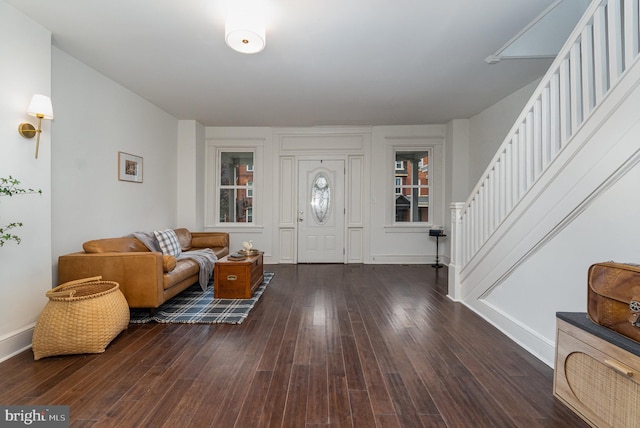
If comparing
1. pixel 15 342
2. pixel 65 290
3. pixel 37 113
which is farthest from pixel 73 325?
pixel 37 113

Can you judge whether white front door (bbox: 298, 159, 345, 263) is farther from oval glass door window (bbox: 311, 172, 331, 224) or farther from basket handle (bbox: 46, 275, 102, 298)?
basket handle (bbox: 46, 275, 102, 298)

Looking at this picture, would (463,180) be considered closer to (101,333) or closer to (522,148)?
(522,148)

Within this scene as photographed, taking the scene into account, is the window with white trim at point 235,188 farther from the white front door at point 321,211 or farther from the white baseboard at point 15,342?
the white baseboard at point 15,342

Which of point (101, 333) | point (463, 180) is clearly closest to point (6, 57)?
point (101, 333)

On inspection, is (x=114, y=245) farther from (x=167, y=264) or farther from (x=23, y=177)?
(x=23, y=177)

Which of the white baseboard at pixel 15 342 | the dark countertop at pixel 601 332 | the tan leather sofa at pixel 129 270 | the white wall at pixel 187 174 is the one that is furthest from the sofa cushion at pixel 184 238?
the dark countertop at pixel 601 332

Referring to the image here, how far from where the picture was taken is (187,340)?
2.38 meters

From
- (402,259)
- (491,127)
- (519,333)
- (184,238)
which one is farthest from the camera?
(402,259)

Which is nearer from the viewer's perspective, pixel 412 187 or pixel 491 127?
pixel 491 127

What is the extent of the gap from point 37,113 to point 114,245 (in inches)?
57.1

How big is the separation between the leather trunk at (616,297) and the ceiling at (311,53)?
80.4 inches

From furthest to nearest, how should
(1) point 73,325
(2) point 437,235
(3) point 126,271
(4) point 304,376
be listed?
1. (2) point 437,235
2. (3) point 126,271
3. (1) point 73,325
4. (4) point 304,376

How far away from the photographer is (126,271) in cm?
271

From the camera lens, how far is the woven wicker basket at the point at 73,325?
6.82 ft
